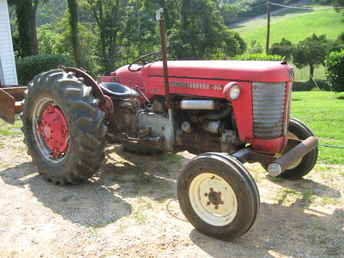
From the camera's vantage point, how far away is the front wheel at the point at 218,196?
10.0 ft

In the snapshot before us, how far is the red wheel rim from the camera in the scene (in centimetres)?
449

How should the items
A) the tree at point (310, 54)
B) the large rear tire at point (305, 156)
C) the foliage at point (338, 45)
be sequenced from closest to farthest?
1. the large rear tire at point (305, 156)
2. the foliage at point (338, 45)
3. the tree at point (310, 54)

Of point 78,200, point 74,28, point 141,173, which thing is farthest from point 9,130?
point 74,28

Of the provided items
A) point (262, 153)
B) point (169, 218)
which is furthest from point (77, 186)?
point (262, 153)

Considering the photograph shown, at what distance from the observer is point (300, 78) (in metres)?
31.4

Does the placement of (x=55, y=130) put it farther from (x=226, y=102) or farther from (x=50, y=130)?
(x=226, y=102)

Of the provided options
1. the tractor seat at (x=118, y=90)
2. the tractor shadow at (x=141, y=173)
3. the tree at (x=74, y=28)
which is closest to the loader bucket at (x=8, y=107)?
the tractor seat at (x=118, y=90)

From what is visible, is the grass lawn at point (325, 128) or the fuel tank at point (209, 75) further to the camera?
the grass lawn at point (325, 128)

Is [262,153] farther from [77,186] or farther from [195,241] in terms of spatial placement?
[77,186]

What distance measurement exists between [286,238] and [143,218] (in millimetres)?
1285

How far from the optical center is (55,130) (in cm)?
453

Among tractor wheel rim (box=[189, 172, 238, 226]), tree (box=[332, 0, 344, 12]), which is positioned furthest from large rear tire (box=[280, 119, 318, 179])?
tree (box=[332, 0, 344, 12])

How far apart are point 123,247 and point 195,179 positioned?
31.9 inches

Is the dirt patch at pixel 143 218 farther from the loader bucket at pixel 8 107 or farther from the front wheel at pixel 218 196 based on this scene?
the loader bucket at pixel 8 107
